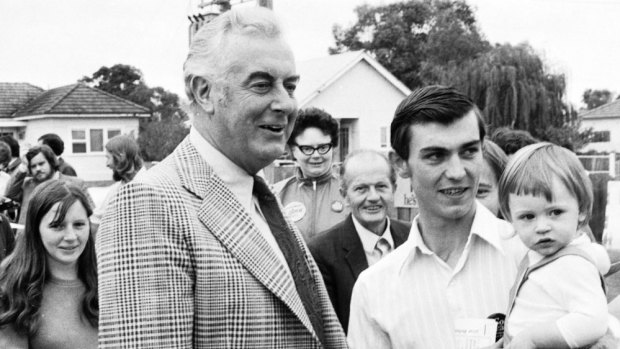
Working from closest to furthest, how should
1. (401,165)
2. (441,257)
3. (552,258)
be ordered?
1. (552,258)
2. (441,257)
3. (401,165)

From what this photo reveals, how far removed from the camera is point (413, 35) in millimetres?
65250

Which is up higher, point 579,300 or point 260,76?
point 260,76

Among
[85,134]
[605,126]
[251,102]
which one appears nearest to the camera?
[251,102]

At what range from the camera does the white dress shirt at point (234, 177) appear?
233 cm

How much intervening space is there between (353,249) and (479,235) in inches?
61.8

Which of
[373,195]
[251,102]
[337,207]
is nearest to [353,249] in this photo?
[373,195]

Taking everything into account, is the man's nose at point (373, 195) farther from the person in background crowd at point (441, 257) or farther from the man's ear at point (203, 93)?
the man's ear at point (203, 93)

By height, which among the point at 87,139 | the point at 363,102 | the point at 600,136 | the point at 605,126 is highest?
the point at 363,102

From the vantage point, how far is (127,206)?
1995 mm

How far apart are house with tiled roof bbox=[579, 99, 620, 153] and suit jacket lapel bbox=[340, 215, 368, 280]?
212 feet

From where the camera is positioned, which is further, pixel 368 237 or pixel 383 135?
pixel 383 135

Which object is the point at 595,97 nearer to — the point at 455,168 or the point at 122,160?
the point at 122,160

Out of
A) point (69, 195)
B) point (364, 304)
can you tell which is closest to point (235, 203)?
point (364, 304)

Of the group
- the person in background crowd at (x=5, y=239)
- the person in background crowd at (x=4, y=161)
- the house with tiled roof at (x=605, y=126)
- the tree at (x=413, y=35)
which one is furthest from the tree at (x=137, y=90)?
the house with tiled roof at (x=605, y=126)
